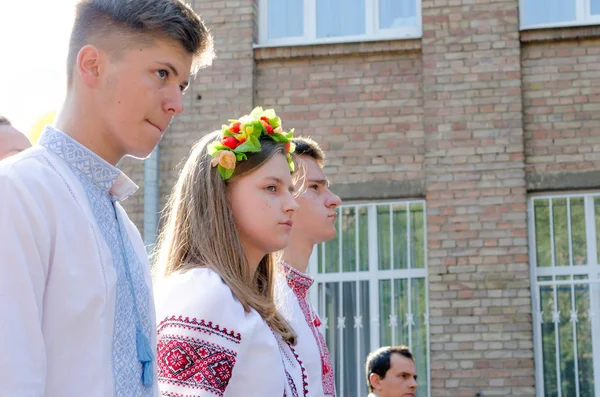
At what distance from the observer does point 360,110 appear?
35.5 feet

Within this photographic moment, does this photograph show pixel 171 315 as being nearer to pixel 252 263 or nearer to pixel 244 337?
pixel 244 337

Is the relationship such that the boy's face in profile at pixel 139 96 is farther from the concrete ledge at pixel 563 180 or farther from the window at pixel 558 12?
the window at pixel 558 12

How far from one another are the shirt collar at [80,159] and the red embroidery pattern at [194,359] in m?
0.86

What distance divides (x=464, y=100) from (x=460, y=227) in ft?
4.05

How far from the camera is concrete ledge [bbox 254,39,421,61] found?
35.7ft

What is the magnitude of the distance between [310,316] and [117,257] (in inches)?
97.0

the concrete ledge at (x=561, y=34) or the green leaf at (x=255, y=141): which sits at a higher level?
the concrete ledge at (x=561, y=34)

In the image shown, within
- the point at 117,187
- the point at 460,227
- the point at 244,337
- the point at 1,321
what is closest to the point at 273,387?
the point at 244,337

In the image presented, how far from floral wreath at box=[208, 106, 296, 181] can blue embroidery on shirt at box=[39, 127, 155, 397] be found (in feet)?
4.05

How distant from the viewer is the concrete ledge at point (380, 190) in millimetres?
10570

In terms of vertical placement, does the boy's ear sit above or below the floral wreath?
below

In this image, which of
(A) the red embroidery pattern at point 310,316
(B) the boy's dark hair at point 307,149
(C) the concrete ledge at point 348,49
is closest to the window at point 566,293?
(C) the concrete ledge at point 348,49

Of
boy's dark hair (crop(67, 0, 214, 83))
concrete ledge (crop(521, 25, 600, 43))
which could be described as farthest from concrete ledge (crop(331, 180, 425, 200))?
boy's dark hair (crop(67, 0, 214, 83))

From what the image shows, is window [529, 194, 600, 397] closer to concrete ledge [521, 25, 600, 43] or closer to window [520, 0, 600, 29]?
concrete ledge [521, 25, 600, 43]
